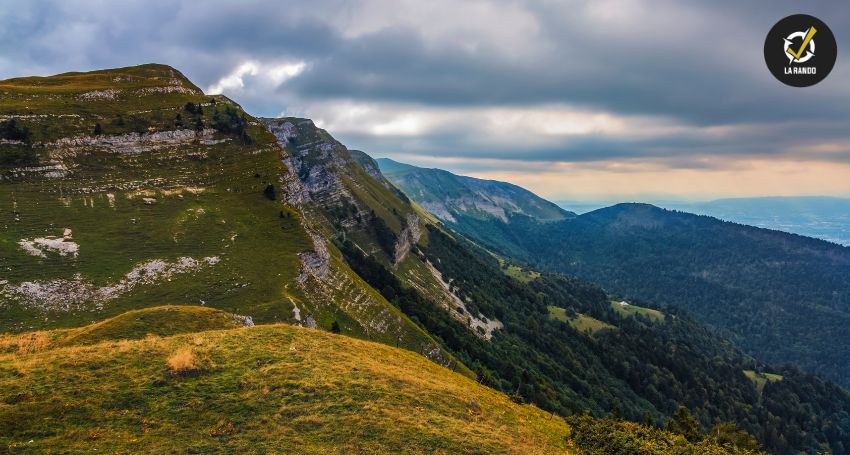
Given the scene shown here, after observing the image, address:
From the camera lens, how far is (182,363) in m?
34.0

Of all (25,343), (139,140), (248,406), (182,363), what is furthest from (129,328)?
(139,140)

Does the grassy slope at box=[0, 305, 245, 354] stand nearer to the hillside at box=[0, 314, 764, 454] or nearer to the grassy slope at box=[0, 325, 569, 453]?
the hillside at box=[0, 314, 764, 454]

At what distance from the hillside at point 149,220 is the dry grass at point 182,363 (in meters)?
38.5

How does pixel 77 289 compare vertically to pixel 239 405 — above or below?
below

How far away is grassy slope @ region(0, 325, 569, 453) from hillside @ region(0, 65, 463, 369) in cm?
3702

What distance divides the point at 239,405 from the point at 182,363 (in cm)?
669

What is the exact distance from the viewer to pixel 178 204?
94.3 meters

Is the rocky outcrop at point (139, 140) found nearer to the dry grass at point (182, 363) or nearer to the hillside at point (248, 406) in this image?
the hillside at point (248, 406)

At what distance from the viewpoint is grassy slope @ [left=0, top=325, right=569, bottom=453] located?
1050 inches

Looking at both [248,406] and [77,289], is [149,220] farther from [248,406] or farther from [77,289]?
[248,406]

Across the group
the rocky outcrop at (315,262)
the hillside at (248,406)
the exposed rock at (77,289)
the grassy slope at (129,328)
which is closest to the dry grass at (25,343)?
the grassy slope at (129,328)

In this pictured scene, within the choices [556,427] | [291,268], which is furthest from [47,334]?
[556,427]

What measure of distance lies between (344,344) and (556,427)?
24286 mm

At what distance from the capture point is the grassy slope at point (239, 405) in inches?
1050
